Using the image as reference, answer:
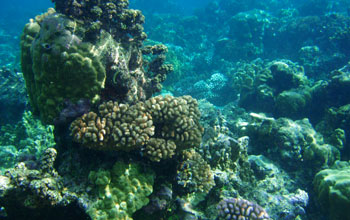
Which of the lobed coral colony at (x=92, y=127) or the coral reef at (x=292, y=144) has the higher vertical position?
the coral reef at (x=292, y=144)

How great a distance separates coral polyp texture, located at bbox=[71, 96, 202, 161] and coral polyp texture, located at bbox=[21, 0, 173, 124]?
490 mm

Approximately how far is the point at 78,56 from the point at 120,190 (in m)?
2.36

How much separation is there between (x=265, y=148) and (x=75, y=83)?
258 inches

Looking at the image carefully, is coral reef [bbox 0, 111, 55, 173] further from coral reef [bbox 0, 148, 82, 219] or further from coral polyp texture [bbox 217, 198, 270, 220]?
coral polyp texture [bbox 217, 198, 270, 220]

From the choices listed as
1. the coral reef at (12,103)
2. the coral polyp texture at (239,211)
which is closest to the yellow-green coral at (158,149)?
the coral polyp texture at (239,211)

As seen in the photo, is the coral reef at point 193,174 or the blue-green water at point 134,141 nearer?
the blue-green water at point 134,141

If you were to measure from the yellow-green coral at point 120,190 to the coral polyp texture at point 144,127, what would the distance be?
1.38 ft

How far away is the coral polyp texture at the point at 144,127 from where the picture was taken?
3.35 m

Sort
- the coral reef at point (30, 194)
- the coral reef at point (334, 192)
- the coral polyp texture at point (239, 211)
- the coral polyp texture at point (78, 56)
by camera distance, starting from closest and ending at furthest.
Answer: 1. the coral reef at point (30, 194)
2. the coral polyp texture at point (78, 56)
3. the coral polyp texture at point (239, 211)
4. the coral reef at point (334, 192)

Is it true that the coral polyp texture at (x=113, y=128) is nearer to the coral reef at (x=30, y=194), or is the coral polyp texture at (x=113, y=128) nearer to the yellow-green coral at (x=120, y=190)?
the yellow-green coral at (x=120, y=190)

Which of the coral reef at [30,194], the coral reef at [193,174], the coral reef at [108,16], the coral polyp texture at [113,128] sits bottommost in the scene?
the coral reef at [30,194]

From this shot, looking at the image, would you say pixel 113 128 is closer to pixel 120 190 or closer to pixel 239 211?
pixel 120 190

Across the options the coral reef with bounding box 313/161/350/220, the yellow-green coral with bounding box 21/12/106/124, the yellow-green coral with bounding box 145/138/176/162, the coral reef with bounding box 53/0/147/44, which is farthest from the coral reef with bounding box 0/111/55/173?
the coral reef with bounding box 313/161/350/220

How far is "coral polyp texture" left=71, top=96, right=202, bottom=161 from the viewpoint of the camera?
132 inches
